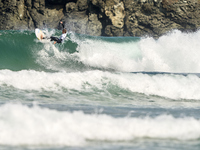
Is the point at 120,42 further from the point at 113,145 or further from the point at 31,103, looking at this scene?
the point at 113,145

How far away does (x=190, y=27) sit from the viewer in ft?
111

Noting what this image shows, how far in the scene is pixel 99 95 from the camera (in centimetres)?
834

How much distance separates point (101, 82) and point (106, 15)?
23544mm

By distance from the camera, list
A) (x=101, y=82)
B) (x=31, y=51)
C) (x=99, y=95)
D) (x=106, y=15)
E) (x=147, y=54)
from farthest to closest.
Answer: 1. (x=106, y=15)
2. (x=147, y=54)
3. (x=31, y=51)
4. (x=101, y=82)
5. (x=99, y=95)

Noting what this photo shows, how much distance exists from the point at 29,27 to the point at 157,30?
13.4 m

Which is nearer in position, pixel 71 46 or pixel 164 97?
pixel 164 97

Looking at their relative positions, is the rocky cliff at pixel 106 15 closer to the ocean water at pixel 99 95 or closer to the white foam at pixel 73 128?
the ocean water at pixel 99 95

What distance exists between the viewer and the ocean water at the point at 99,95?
4414mm

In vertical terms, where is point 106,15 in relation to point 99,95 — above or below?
above

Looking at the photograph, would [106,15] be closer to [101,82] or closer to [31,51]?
[31,51]

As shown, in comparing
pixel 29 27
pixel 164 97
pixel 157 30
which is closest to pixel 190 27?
pixel 157 30

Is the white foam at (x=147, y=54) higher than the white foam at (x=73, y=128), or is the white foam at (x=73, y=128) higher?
the white foam at (x=73, y=128)

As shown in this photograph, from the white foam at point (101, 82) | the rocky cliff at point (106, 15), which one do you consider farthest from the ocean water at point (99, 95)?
the rocky cliff at point (106, 15)

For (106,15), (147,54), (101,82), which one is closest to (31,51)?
(147,54)
